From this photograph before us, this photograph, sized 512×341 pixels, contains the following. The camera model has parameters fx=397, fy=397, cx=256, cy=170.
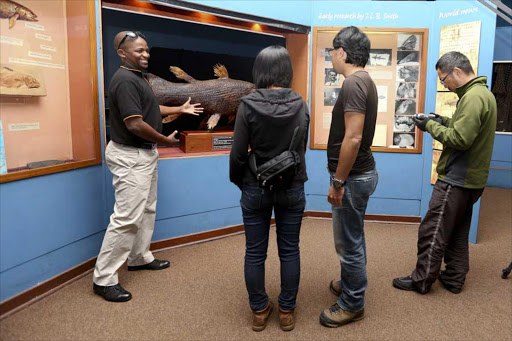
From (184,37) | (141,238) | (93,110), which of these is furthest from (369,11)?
(141,238)

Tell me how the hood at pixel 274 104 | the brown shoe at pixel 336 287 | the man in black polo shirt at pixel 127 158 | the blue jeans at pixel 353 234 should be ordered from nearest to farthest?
the hood at pixel 274 104 → the blue jeans at pixel 353 234 → the man in black polo shirt at pixel 127 158 → the brown shoe at pixel 336 287

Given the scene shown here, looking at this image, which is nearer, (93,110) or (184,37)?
(93,110)

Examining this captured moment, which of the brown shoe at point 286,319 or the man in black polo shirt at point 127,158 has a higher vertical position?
the man in black polo shirt at point 127,158

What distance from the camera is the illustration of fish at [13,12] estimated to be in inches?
83.4

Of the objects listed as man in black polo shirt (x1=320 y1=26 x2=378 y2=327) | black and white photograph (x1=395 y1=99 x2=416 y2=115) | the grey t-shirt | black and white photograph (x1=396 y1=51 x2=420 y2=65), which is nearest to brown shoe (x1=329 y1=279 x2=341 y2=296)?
man in black polo shirt (x1=320 y1=26 x2=378 y2=327)

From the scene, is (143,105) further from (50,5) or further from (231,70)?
(231,70)

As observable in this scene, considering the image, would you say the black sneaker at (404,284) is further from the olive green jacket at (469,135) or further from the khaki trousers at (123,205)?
the khaki trousers at (123,205)

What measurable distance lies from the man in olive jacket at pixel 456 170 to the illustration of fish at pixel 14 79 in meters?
2.31

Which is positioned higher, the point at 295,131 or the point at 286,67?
the point at 286,67

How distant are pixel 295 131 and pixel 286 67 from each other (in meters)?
0.29

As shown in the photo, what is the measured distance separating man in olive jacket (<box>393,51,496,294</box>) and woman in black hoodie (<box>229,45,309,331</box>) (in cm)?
96

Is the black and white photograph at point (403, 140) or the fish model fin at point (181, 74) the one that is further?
the black and white photograph at point (403, 140)

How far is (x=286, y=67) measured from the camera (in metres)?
1.78

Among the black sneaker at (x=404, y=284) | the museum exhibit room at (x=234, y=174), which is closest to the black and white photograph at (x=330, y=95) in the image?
the museum exhibit room at (x=234, y=174)
